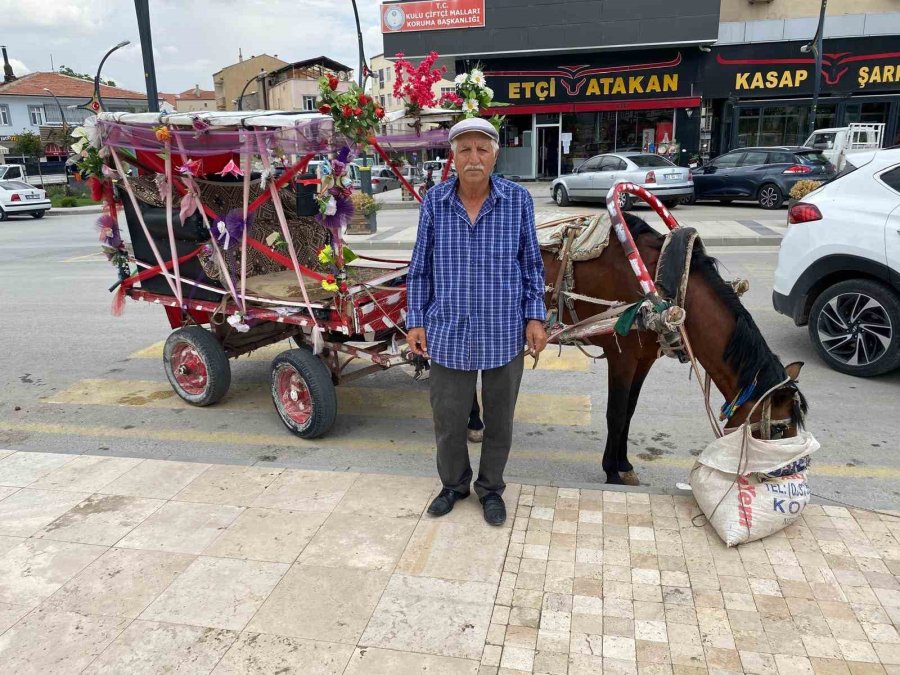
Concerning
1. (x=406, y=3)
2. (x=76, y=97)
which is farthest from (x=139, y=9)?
(x=76, y=97)

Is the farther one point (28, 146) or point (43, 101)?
point (43, 101)

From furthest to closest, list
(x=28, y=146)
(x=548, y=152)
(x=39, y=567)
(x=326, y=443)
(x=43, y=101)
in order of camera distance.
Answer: (x=43, y=101), (x=28, y=146), (x=548, y=152), (x=326, y=443), (x=39, y=567)

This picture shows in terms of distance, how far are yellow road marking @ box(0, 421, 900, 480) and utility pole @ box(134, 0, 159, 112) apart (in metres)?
5.83

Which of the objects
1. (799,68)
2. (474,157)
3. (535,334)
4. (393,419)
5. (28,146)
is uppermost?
(799,68)

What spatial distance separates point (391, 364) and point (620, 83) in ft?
80.8

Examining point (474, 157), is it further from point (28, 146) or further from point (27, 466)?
point (28, 146)

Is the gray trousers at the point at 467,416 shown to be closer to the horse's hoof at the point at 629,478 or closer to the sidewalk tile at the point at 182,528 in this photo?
the horse's hoof at the point at 629,478

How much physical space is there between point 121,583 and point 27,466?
5.89 feet

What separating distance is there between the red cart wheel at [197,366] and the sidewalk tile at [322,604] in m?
2.60

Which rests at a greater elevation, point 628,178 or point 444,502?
point 628,178

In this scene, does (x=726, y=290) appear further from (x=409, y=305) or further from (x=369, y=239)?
(x=369, y=239)

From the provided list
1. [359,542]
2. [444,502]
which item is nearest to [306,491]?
[359,542]

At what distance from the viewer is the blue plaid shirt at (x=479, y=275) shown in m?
3.24

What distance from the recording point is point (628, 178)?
18.4 meters
